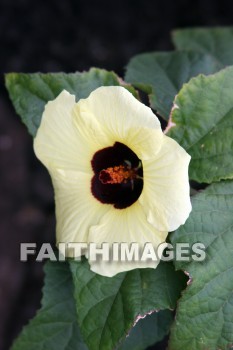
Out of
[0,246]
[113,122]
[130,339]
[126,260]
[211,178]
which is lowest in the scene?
[0,246]

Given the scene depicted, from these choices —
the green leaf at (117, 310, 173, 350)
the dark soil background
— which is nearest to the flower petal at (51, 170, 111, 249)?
the green leaf at (117, 310, 173, 350)

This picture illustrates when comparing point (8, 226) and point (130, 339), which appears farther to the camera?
point (8, 226)

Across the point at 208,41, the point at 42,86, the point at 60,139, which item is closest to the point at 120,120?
the point at 60,139

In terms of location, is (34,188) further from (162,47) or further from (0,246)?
(162,47)

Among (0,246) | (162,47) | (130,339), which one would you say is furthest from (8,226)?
(130,339)

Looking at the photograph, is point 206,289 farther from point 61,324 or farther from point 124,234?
point 61,324

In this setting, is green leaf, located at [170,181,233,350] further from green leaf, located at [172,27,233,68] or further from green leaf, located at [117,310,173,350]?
green leaf, located at [172,27,233,68]
